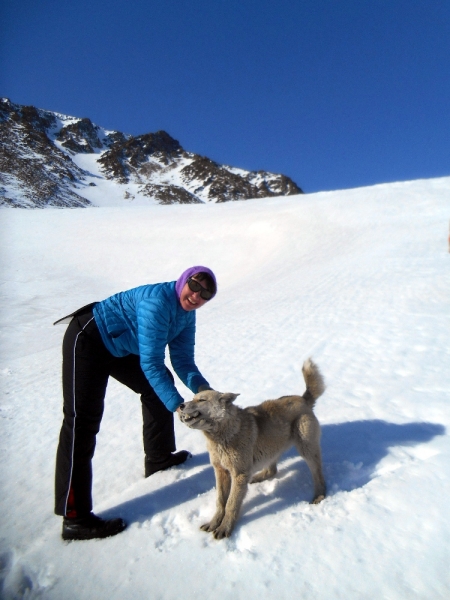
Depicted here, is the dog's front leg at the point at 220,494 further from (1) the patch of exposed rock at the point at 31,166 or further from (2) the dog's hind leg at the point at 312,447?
(1) the patch of exposed rock at the point at 31,166

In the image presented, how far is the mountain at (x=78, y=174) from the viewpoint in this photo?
127312 millimetres

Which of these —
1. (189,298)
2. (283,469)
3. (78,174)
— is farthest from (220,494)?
(78,174)

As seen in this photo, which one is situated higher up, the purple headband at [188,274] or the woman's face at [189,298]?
the purple headband at [188,274]

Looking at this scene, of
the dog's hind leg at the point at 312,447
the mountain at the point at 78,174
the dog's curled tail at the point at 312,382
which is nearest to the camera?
the dog's hind leg at the point at 312,447

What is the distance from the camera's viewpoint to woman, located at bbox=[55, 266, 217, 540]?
9.76ft

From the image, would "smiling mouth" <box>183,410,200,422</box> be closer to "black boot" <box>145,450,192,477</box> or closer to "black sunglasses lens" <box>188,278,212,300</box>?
"black sunglasses lens" <box>188,278,212,300</box>

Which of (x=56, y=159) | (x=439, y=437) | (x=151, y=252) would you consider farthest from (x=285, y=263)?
(x=56, y=159)

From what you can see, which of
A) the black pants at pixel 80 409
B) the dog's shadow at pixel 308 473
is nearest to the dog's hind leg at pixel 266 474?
the dog's shadow at pixel 308 473

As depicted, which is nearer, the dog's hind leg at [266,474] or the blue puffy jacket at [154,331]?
the blue puffy jacket at [154,331]

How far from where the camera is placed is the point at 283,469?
3.71m

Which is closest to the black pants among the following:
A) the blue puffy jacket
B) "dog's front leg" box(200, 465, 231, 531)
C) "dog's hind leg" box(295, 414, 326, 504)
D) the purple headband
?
the blue puffy jacket

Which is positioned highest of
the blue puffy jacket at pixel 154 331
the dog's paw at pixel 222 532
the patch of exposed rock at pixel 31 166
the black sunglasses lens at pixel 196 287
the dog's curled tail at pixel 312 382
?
the patch of exposed rock at pixel 31 166

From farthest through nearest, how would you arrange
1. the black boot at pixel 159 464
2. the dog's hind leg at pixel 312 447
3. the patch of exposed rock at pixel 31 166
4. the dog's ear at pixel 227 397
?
1. the patch of exposed rock at pixel 31 166
2. the black boot at pixel 159 464
3. the dog's hind leg at pixel 312 447
4. the dog's ear at pixel 227 397

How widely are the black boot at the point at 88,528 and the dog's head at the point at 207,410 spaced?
1.10m
